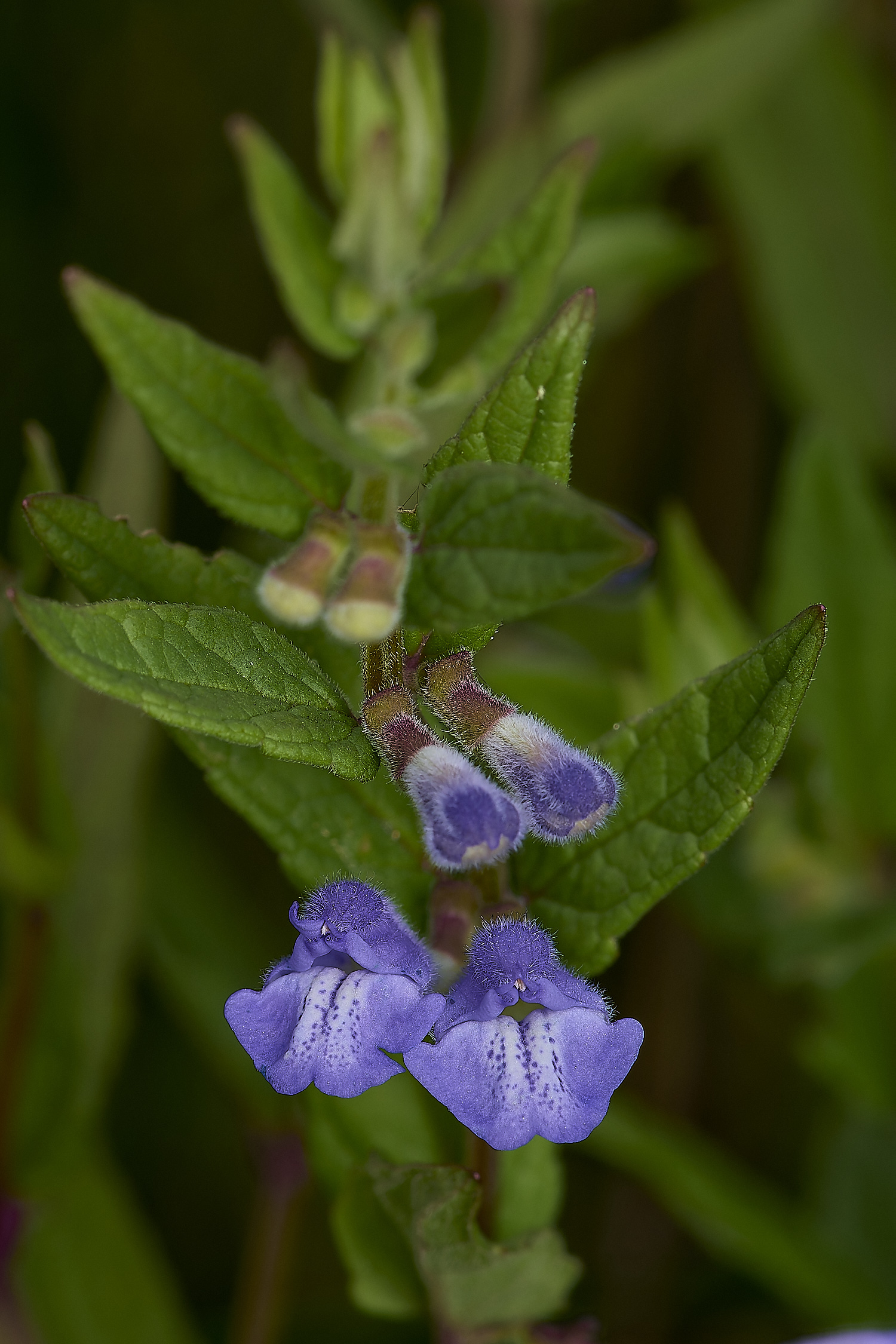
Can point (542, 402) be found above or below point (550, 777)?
above

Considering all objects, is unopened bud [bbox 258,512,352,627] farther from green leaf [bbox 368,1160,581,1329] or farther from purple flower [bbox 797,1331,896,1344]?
purple flower [bbox 797,1331,896,1344]

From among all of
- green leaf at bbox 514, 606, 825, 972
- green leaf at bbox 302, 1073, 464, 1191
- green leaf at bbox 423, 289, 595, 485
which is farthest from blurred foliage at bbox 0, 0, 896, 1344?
green leaf at bbox 423, 289, 595, 485

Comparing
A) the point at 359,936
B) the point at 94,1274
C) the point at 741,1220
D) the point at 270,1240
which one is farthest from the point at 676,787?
the point at 94,1274

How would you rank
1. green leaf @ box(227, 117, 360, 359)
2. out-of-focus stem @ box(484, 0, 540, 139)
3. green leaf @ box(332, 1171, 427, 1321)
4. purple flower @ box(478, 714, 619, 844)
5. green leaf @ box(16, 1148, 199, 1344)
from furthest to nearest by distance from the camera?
out-of-focus stem @ box(484, 0, 540, 139)
green leaf @ box(16, 1148, 199, 1344)
green leaf @ box(227, 117, 360, 359)
green leaf @ box(332, 1171, 427, 1321)
purple flower @ box(478, 714, 619, 844)

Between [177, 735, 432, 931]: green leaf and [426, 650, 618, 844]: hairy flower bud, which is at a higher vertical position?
[426, 650, 618, 844]: hairy flower bud

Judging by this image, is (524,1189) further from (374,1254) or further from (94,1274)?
(94,1274)
